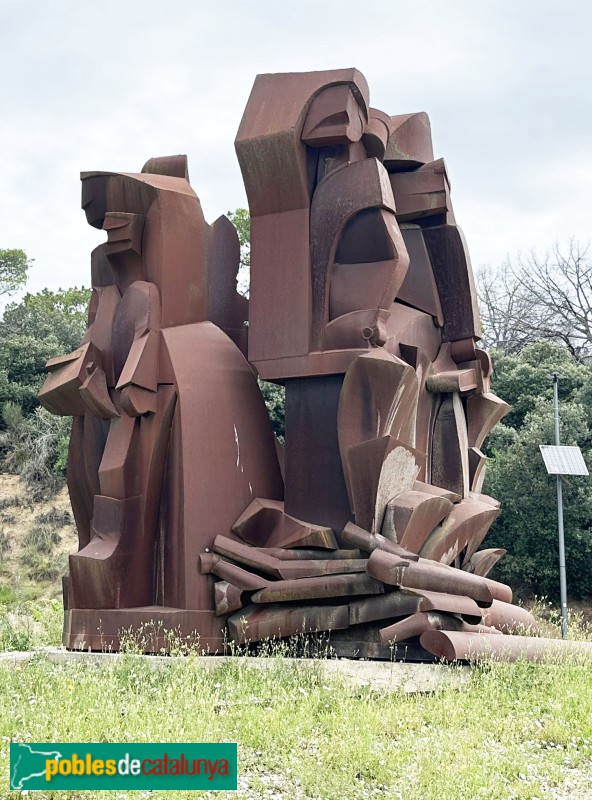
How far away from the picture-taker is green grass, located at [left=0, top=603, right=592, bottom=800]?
213 inches

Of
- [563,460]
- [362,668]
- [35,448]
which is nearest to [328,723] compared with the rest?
[362,668]

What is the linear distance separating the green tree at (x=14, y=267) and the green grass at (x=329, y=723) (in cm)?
2994

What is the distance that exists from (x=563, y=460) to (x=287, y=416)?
825 centimetres

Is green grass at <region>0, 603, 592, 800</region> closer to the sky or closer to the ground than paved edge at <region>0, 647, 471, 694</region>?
closer to the ground

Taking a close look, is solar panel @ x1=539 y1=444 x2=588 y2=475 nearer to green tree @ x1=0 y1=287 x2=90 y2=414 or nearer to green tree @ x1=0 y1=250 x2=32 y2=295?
green tree @ x1=0 y1=287 x2=90 y2=414

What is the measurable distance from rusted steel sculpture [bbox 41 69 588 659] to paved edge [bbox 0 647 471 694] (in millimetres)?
377

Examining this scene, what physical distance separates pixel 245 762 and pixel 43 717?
1.23 meters

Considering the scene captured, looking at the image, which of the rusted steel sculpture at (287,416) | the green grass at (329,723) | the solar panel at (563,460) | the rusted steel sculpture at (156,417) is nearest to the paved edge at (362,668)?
the green grass at (329,723)

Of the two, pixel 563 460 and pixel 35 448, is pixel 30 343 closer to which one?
pixel 35 448

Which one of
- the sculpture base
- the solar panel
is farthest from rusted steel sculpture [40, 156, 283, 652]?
the solar panel

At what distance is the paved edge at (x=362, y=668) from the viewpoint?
719 cm

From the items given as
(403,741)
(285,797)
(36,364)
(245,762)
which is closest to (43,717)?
(245,762)

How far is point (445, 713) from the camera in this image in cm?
650

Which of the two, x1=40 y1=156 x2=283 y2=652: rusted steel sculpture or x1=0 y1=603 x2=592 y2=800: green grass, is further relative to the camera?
x1=40 y1=156 x2=283 y2=652: rusted steel sculpture
